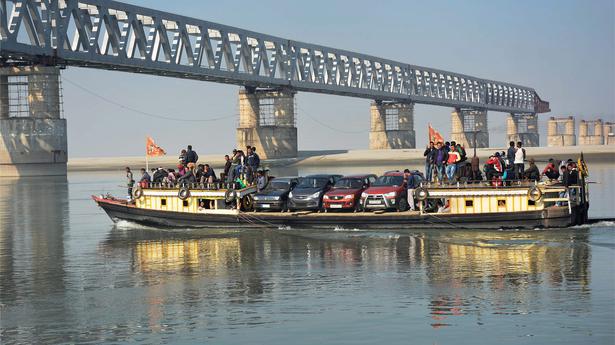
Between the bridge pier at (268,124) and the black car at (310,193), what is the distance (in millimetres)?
99536

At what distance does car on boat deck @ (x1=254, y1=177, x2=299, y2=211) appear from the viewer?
133 feet

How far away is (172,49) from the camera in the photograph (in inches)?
4660

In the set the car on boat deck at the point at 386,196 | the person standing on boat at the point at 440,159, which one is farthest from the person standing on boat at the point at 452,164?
the car on boat deck at the point at 386,196

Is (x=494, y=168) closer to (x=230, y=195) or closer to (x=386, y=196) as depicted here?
(x=386, y=196)

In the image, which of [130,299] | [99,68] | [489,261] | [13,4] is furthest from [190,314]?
[99,68]

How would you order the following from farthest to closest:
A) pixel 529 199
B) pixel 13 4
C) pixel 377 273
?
pixel 13 4, pixel 529 199, pixel 377 273

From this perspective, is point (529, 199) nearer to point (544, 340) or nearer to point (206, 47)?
point (544, 340)

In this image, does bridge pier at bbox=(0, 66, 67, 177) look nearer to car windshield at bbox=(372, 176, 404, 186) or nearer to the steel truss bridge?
the steel truss bridge

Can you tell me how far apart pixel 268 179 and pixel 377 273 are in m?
16.5

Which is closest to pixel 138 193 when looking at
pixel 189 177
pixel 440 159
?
pixel 189 177

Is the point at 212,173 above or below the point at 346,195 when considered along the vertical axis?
above

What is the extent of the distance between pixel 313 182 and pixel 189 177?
5717 mm

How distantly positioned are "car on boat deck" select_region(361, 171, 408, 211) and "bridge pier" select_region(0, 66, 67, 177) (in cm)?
6087

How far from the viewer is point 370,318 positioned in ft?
A: 67.1
